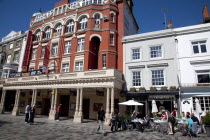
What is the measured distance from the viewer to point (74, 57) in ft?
74.1

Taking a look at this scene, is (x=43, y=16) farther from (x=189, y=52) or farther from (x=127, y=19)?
(x=189, y=52)

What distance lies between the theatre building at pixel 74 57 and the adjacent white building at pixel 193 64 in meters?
7.36

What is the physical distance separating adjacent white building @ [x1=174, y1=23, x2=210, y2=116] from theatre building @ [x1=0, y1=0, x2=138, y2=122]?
24.1 ft

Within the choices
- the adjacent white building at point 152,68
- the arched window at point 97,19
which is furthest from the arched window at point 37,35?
the adjacent white building at point 152,68

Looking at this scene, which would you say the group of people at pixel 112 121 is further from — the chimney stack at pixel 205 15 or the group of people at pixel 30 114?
the chimney stack at pixel 205 15


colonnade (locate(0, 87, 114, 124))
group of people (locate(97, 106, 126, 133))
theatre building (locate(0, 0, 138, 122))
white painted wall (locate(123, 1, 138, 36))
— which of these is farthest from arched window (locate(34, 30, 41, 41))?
group of people (locate(97, 106, 126, 133))

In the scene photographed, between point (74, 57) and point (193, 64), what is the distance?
1605cm

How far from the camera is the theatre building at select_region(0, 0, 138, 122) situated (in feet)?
63.2

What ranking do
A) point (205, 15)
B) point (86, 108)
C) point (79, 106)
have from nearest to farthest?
point (79, 106), point (205, 15), point (86, 108)

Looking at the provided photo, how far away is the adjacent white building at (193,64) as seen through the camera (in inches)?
616

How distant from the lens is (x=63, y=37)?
25.0 m

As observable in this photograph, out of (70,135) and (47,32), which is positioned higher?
(47,32)

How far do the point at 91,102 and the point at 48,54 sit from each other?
1041 centimetres

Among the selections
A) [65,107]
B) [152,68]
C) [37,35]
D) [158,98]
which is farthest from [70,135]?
[37,35]
